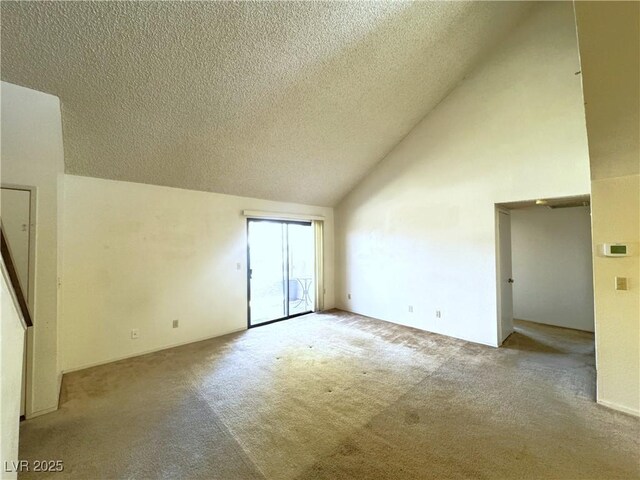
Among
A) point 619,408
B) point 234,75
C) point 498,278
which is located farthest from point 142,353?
point 619,408

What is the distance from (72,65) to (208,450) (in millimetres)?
3172

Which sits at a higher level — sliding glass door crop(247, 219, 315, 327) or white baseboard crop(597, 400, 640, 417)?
sliding glass door crop(247, 219, 315, 327)

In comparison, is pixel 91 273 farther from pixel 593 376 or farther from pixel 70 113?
pixel 593 376

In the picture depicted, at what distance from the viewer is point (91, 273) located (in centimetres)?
319

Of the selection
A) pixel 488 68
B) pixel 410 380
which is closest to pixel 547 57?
pixel 488 68

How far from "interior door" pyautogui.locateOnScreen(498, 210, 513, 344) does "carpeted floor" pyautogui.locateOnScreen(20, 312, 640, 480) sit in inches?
18.1

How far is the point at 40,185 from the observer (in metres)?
2.35

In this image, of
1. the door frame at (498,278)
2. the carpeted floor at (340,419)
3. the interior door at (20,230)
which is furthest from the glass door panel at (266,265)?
the door frame at (498,278)

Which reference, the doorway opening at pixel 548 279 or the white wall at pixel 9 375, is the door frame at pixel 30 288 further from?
the doorway opening at pixel 548 279

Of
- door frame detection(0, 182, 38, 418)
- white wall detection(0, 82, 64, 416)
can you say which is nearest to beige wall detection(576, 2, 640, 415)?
white wall detection(0, 82, 64, 416)

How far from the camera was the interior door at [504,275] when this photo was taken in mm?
3775

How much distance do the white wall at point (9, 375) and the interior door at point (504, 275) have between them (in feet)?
15.4

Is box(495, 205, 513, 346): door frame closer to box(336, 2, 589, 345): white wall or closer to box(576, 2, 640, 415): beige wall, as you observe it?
box(336, 2, 589, 345): white wall

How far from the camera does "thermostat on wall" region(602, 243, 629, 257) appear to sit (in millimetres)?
2193
